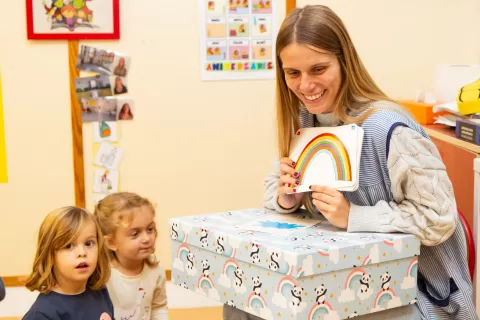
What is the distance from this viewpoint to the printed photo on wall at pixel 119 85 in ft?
10.9

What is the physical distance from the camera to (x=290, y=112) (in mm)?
1969

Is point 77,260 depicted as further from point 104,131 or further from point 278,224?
point 104,131

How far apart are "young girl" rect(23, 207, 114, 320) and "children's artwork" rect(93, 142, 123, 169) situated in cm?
127

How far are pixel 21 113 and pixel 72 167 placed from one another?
318 mm

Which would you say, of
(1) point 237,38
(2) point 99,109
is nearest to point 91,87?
(2) point 99,109

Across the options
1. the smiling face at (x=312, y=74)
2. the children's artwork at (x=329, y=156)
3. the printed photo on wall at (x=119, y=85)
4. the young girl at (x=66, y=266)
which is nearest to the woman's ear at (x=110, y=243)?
the young girl at (x=66, y=266)

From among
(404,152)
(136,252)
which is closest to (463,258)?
(404,152)

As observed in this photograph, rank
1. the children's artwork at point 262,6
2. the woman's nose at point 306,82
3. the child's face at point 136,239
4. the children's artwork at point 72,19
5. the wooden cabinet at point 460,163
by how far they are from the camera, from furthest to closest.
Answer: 1. the children's artwork at point 262,6
2. the children's artwork at point 72,19
3. the child's face at point 136,239
4. the wooden cabinet at point 460,163
5. the woman's nose at point 306,82

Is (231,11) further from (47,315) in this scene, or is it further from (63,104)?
(47,315)

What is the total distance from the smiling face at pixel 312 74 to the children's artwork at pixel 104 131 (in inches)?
63.2

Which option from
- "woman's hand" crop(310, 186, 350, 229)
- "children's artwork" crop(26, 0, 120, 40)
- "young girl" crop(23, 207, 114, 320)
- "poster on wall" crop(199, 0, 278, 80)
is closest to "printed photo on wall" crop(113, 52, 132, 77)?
"children's artwork" crop(26, 0, 120, 40)

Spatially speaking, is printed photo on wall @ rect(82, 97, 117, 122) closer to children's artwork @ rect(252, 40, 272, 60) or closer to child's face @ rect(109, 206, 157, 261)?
children's artwork @ rect(252, 40, 272, 60)

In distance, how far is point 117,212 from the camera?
2.40 m

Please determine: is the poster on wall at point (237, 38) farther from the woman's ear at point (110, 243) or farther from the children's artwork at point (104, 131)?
the woman's ear at point (110, 243)
